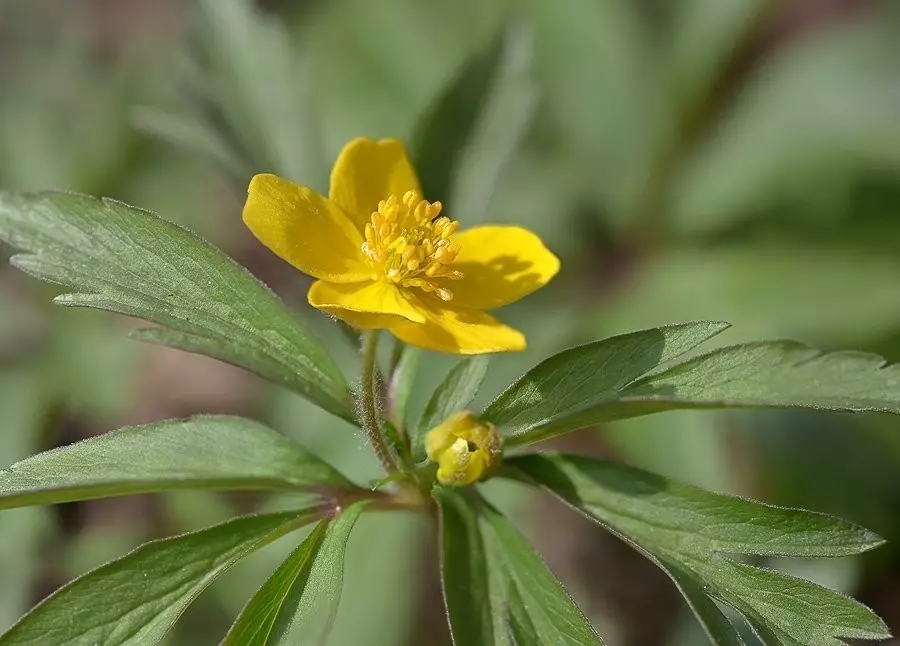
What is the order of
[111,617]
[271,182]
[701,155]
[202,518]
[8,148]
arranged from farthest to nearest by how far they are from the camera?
1. [701,155]
2. [8,148]
3. [202,518]
4. [271,182]
5. [111,617]

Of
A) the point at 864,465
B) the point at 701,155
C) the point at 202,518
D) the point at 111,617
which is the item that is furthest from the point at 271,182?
the point at 701,155

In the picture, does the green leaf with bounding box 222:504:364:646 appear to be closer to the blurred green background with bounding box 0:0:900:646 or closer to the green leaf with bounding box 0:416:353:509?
the green leaf with bounding box 0:416:353:509

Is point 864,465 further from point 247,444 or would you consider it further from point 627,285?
point 247,444

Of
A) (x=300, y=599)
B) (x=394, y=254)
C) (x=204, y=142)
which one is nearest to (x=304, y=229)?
(x=394, y=254)

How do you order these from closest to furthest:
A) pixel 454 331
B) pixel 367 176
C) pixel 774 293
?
pixel 454 331, pixel 367 176, pixel 774 293

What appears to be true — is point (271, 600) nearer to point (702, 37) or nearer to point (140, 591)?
point (140, 591)

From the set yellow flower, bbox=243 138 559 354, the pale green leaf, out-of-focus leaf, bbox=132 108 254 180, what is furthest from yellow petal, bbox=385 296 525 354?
out-of-focus leaf, bbox=132 108 254 180

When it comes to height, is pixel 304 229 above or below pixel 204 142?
below
